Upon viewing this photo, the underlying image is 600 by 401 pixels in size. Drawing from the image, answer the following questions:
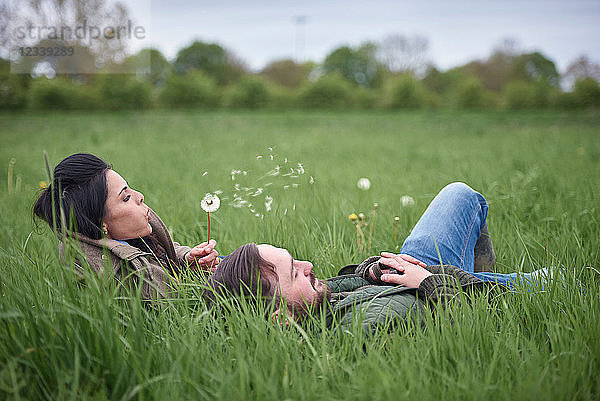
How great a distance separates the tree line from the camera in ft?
79.3

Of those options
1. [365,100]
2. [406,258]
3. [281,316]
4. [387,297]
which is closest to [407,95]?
[365,100]

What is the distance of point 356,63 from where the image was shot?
4350 cm

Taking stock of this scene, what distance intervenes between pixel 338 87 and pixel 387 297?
28.8 metres

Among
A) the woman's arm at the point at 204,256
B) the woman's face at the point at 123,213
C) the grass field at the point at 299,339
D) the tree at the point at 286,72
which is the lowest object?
the grass field at the point at 299,339

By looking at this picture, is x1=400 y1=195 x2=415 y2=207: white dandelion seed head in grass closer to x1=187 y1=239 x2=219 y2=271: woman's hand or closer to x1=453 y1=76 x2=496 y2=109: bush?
x1=187 y1=239 x2=219 y2=271: woman's hand

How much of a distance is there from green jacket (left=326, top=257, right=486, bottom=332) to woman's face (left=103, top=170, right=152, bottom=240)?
79 centimetres

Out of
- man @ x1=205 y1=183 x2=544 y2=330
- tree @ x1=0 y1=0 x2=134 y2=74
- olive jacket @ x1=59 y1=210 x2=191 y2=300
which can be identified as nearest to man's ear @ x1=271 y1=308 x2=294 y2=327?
man @ x1=205 y1=183 x2=544 y2=330

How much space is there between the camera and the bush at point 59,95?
22969 millimetres

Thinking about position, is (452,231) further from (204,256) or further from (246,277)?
(204,256)

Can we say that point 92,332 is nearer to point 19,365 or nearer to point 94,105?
point 19,365

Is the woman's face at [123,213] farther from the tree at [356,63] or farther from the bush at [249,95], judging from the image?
the tree at [356,63]

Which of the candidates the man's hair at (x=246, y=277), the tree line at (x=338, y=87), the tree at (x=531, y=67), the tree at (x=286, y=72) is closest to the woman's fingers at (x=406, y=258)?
the man's hair at (x=246, y=277)

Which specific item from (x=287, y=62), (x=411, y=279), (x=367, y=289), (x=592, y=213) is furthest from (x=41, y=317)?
(x=287, y=62)

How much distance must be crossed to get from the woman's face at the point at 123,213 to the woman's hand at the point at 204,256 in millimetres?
228
